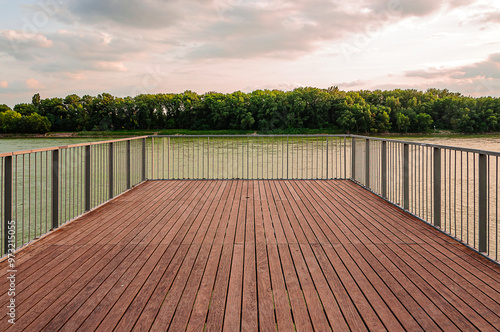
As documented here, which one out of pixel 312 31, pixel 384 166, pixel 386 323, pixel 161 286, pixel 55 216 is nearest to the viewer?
pixel 386 323

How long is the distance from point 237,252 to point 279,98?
162 feet

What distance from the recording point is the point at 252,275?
2.27 meters

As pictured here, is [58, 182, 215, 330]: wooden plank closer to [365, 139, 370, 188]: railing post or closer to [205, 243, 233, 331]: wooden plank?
[205, 243, 233, 331]: wooden plank

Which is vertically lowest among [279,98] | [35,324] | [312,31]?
[35,324]

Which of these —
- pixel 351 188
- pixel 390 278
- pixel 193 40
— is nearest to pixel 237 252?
pixel 390 278

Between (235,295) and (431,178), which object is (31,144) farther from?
(235,295)

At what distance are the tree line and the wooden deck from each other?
44.0 meters

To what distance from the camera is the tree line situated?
4691 cm

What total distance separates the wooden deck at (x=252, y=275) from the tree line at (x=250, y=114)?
144 ft

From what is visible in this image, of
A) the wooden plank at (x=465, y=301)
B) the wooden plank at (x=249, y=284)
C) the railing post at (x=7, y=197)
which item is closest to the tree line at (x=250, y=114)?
the wooden plank at (x=249, y=284)

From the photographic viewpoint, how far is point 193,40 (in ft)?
93.3

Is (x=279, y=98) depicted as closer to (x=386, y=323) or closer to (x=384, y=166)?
(x=384, y=166)

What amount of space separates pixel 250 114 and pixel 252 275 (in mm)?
46364

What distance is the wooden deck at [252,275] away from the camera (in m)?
1.73
